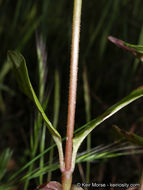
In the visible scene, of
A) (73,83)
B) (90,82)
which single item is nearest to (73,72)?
(73,83)

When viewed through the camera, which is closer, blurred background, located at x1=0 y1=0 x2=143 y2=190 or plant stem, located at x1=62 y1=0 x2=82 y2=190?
plant stem, located at x1=62 y1=0 x2=82 y2=190

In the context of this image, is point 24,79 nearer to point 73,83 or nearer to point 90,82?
point 73,83

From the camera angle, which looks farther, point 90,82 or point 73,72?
point 90,82

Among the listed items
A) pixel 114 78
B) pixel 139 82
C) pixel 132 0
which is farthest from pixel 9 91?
pixel 132 0

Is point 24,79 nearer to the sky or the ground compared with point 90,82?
nearer to the sky

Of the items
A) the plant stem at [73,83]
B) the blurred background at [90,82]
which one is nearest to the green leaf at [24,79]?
the plant stem at [73,83]

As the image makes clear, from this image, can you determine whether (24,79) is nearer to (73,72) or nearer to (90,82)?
(73,72)

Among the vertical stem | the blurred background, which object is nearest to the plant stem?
the vertical stem

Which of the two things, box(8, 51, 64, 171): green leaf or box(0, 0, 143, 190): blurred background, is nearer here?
box(8, 51, 64, 171): green leaf

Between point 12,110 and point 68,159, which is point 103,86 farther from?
point 68,159

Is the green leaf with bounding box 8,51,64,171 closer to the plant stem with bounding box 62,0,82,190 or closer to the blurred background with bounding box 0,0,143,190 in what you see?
the plant stem with bounding box 62,0,82,190

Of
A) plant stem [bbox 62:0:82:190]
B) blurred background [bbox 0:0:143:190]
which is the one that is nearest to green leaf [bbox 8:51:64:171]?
plant stem [bbox 62:0:82:190]

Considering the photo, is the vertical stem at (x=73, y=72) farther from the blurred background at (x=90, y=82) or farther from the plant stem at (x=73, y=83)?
the blurred background at (x=90, y=82)
